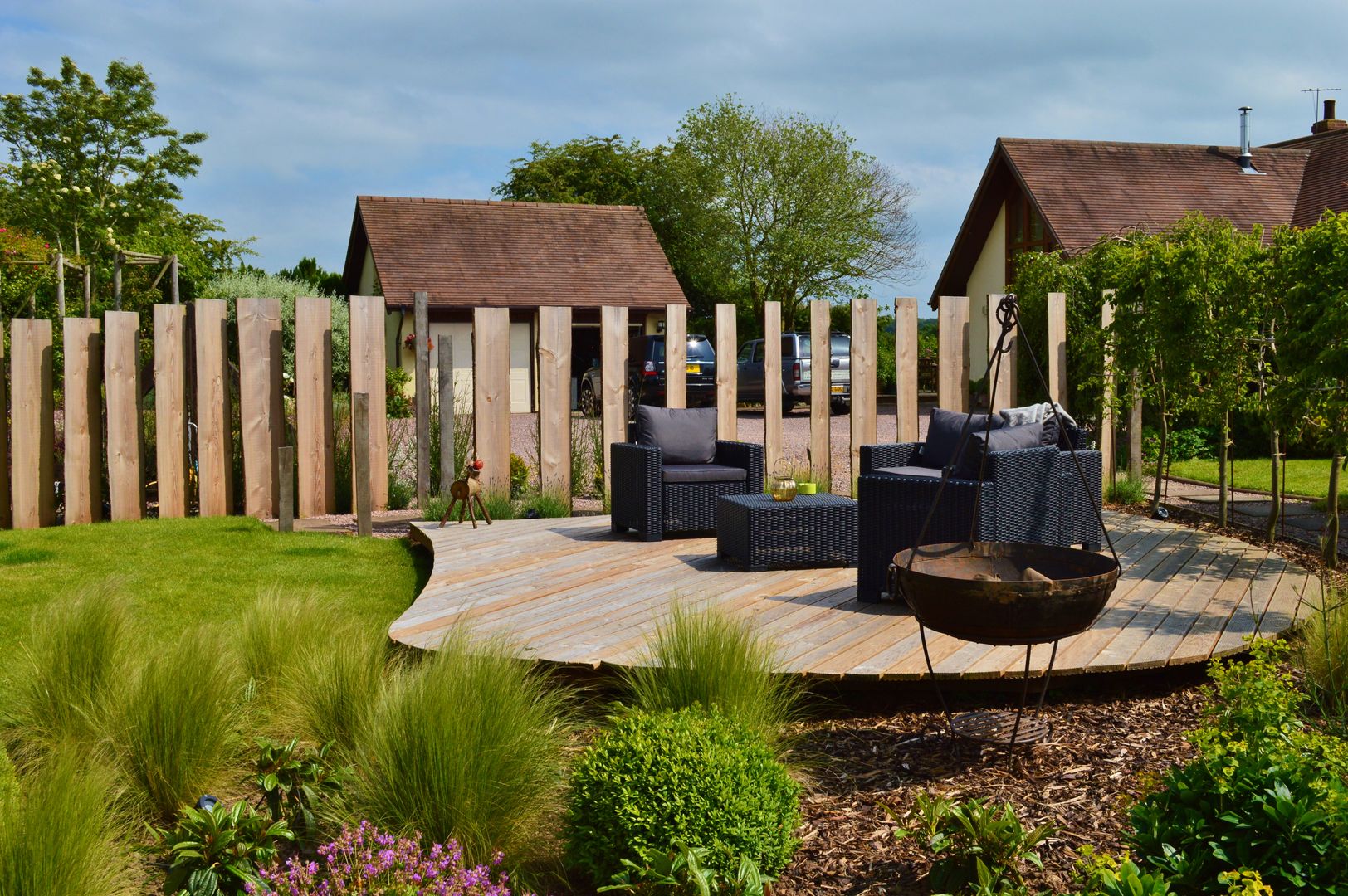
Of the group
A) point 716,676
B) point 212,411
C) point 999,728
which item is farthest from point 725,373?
point 716,676

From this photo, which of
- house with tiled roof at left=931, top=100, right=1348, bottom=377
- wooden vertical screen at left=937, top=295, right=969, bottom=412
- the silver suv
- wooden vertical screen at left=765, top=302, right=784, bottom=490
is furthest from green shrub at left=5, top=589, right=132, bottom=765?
house with tiled roof at left=931, top=100, right=1348, bottom=377

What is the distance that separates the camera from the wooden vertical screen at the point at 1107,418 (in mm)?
9203

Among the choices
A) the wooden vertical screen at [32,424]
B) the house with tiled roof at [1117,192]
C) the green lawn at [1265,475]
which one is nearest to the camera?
the wooden vertical screen at [32,424]

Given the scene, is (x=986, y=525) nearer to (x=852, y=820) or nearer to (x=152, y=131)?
(x=852, y=820)

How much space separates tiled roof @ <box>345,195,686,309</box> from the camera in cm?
2272

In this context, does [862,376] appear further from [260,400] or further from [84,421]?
[84,421]

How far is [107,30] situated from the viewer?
8.36m

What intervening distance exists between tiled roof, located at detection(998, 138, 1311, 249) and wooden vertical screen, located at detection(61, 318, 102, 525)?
49.2ft

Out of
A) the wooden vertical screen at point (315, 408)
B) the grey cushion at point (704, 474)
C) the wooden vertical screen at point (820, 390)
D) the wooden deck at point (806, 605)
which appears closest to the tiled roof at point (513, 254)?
the wooden vertical screen at point (315, 408)

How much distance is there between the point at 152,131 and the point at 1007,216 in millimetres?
22239

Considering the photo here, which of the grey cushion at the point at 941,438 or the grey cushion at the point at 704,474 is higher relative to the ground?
the grey cushion at the point at 941,438

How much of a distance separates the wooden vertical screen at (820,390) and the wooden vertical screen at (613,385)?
1529 millimetres

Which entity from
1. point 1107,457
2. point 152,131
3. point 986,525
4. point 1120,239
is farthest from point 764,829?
point 152,131

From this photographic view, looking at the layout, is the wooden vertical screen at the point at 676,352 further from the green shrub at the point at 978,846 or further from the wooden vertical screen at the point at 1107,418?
the green shrub at the point at 978,846
